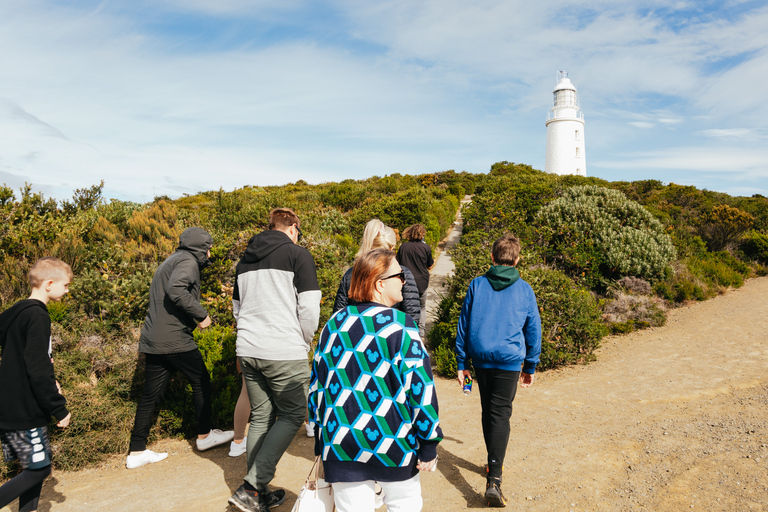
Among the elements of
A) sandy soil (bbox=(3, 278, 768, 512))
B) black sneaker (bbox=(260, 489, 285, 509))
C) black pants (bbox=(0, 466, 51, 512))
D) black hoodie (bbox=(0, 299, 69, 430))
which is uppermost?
black hoodie (bbox=(0, 299, 69, 430))

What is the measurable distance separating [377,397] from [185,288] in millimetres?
2201

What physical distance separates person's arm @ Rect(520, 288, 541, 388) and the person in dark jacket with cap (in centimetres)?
245

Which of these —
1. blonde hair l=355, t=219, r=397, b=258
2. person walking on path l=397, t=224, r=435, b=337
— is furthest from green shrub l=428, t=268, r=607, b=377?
blonde hair l=355, t=219, r=397, b=258

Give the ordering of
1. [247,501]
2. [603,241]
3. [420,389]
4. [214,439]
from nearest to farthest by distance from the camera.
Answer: [420,389] < [247,501] < [214,439] < [603,241]

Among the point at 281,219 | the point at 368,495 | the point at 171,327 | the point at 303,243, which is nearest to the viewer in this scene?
the point at 368,495

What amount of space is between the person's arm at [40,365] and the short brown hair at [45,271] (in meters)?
0.21

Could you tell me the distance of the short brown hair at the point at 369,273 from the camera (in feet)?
6.44

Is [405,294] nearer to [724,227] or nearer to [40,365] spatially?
[40,365]

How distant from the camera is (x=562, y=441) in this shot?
4012 millimetres

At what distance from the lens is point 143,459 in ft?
12.0

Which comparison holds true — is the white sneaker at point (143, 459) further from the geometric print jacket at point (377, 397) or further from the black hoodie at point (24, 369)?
the geometric print jacket at point (377, 397)

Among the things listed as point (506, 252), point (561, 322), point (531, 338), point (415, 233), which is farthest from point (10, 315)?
point (561, 322)

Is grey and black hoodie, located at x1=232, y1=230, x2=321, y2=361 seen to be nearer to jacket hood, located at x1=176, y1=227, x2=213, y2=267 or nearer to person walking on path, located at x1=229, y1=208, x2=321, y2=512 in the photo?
person walking on path, located at x1=229, y1=208, x2=321, y2=512

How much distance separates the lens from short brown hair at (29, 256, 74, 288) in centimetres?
268
